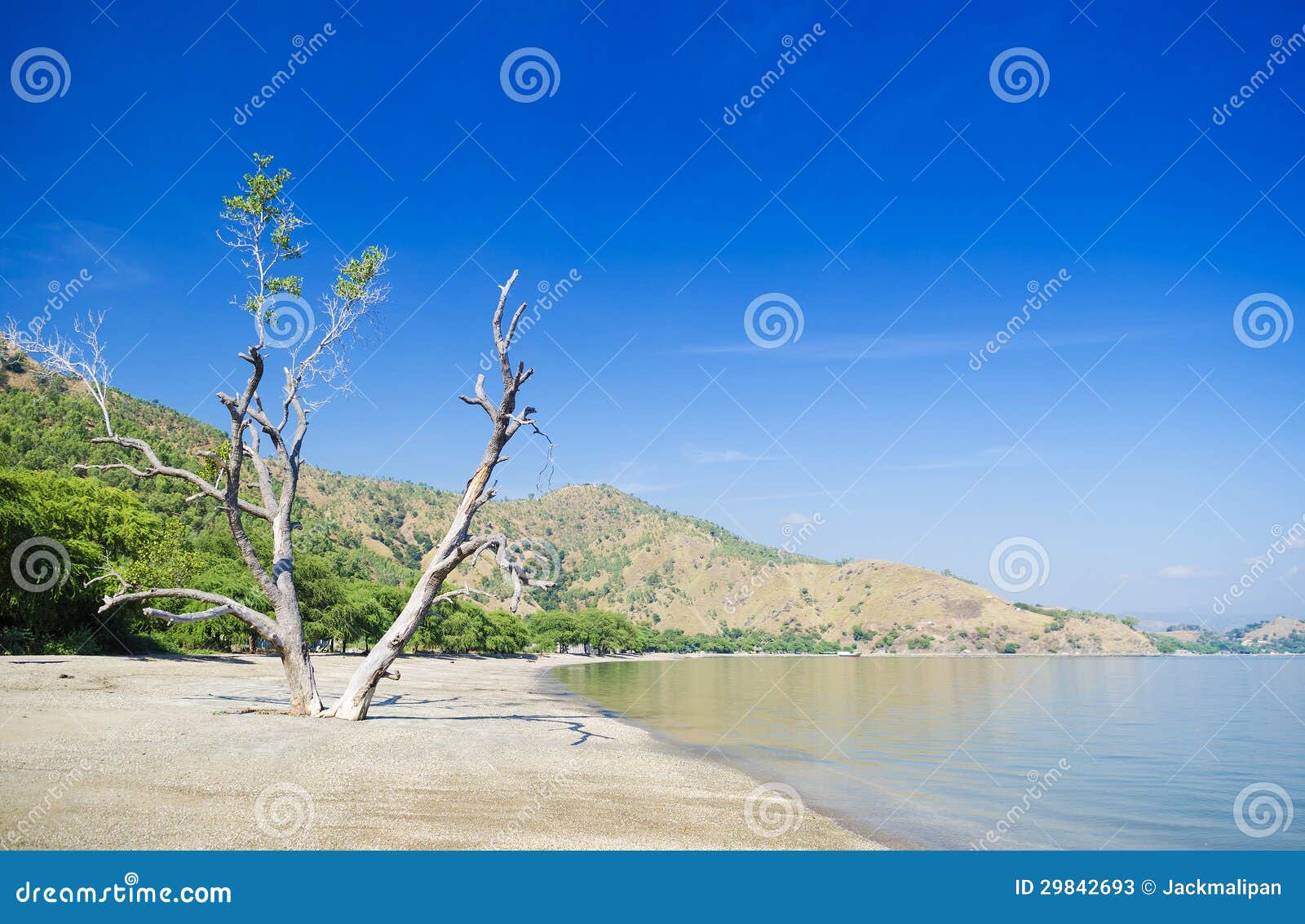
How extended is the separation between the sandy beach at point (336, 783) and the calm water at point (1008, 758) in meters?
2.57

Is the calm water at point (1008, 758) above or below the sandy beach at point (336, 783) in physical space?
below

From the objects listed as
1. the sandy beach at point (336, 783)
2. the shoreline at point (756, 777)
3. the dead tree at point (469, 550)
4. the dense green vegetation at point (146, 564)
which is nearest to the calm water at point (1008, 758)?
the shoreline at point (756, 777)

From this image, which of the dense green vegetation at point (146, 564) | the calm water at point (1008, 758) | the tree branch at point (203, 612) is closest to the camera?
the calm water at point (1008, 758)

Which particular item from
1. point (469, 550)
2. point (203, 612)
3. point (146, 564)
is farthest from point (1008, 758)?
point (146, 564)

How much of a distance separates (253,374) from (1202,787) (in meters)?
25.6

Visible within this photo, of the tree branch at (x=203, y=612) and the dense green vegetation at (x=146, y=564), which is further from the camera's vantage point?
the dense green vegetation at (x=146, y=564)

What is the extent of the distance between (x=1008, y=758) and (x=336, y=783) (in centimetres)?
1975

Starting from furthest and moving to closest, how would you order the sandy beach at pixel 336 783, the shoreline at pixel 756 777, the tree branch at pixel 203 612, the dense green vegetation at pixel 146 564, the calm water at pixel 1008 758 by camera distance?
the dense green vegetation at pixel 146 564, the tree branch at pixel 203 612, the calm water at pixel 1008 758, the shoreline at pixel 756 777, the sandy beach at pixel 336 783

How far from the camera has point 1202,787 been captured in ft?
65.8

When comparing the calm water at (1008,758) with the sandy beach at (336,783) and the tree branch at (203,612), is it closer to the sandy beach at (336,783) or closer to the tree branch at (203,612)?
the sandy beach at (336,783)

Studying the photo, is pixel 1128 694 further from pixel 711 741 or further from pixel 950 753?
pixel 711 741

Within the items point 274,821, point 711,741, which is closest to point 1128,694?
point 711,741

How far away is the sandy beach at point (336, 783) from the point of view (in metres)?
9.09

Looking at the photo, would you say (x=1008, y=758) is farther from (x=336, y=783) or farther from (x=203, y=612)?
(x=203, y=612)
